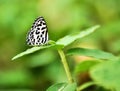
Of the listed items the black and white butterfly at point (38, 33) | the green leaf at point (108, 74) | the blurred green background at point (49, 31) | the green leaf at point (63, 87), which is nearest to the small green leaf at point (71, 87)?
the green leaf at point (63, 87)

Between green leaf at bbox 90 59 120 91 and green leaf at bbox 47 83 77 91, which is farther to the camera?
green leaf at bbox 90 59 120 91

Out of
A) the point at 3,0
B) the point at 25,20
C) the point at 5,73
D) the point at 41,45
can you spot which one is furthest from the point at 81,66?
the point at 3,0

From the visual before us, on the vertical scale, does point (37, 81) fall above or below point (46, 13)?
below

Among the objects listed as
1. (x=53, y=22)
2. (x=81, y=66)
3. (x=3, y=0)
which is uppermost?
(x=3, y=0)

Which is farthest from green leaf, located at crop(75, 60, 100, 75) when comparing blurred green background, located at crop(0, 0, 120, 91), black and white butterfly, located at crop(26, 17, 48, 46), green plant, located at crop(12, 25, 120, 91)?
blurred green background, located at crop(0, 0, 120, 91)

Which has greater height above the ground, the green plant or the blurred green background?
the blurred green background

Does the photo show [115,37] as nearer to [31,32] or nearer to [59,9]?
[59,9]

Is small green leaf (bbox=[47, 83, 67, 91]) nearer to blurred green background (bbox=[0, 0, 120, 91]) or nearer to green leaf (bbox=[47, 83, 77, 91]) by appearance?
green leaf (bbox=[47, 83, 77, 91])
